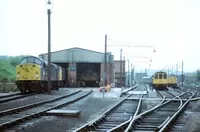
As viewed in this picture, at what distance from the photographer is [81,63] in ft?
209

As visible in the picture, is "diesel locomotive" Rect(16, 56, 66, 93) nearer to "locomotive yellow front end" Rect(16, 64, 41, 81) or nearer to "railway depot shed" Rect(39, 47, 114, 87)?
"locomotive yellow front end" Rect(16, 64, 41, 81)

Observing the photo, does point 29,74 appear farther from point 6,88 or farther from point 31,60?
point 6,88

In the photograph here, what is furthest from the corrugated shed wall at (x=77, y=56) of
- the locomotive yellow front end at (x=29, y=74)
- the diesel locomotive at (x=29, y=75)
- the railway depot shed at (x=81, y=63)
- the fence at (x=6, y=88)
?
the locomotive yellow front end at (x=29, y=74)

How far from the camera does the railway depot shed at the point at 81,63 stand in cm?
6200

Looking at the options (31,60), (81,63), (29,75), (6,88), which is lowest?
(6,88)

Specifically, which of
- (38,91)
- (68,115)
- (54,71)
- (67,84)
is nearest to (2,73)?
(67,84)

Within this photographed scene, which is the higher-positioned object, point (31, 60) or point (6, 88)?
point (31, 60)

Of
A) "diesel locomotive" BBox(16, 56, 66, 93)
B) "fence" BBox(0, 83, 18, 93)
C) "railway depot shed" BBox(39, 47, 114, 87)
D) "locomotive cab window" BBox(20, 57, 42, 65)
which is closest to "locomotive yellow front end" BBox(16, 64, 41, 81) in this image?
"diesel locomotive" BBox(16, 56, 66, 93)

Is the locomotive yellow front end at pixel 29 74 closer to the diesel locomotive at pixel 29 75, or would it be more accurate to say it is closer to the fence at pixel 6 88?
the diesel locomotive at pixel 29 75

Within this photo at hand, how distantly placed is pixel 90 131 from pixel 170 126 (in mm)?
3364

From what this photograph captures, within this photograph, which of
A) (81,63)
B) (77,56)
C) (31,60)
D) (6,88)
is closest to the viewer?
(31,60)

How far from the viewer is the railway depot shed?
62000 mm

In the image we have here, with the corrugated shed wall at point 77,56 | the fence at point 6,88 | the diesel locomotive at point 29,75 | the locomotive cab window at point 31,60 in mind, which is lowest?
the fence at point 6,88

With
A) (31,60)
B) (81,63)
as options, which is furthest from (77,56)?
(31,60)
